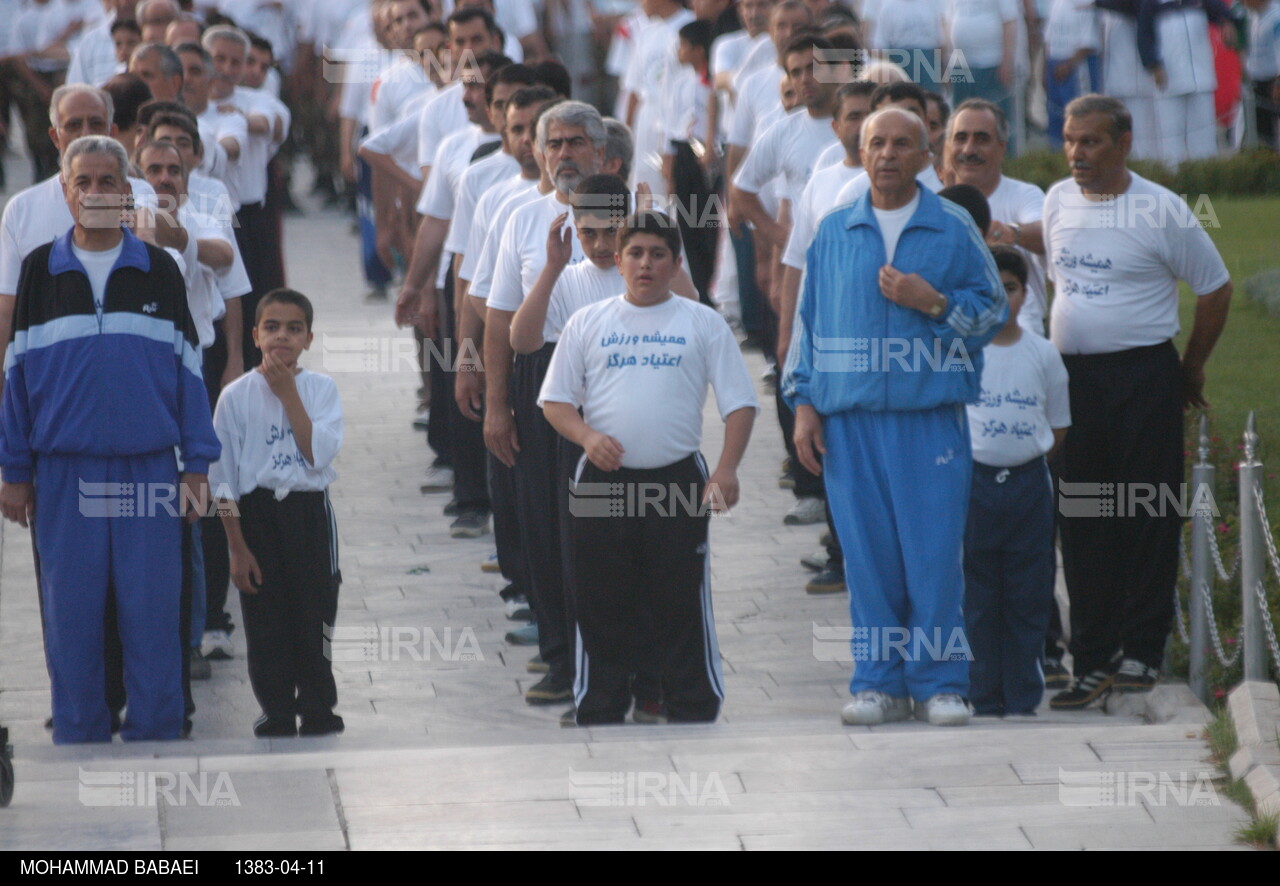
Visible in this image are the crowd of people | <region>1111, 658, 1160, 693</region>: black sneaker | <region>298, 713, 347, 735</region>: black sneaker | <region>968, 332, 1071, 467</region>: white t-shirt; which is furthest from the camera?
<region>1111, 658, 1160, 693</region>: black sneaker

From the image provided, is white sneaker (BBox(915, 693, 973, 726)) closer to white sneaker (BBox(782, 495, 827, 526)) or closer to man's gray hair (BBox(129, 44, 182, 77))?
white sneaker (BBox(782, 495, 827, 526))

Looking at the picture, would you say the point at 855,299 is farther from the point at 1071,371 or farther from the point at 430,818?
the point at 430,818

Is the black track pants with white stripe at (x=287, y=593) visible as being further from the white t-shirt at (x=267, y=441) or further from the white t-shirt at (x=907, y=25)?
the white t-shirt at (x=907, y=25)

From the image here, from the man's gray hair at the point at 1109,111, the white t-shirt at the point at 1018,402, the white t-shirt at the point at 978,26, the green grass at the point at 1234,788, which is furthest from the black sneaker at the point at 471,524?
the white t-shirt at the point at 978,26

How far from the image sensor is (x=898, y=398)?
6609 millimetres

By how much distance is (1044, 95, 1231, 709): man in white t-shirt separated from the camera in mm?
7402

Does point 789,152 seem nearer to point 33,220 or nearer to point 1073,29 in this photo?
point 33,220

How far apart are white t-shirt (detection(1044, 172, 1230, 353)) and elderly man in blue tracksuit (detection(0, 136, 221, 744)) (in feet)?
10.4

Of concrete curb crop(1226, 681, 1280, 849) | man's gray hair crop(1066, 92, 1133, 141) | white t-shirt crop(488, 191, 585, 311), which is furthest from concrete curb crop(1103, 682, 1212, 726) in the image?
white t-shirt crop(488, 191, 585, 311)

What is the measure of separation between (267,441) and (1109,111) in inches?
128

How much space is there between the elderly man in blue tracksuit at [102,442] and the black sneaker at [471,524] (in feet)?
10.4

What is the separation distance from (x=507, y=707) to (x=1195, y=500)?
2673mm

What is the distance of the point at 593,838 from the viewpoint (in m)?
5.18
